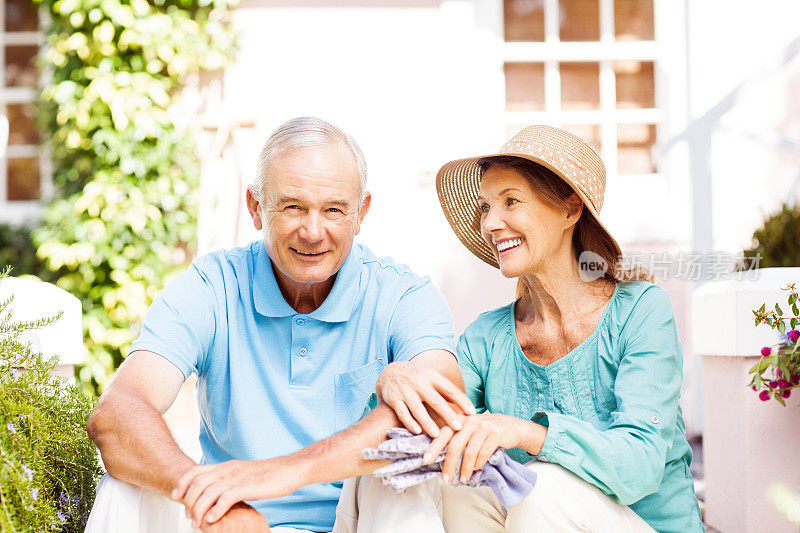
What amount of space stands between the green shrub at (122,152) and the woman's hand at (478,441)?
12.2ft

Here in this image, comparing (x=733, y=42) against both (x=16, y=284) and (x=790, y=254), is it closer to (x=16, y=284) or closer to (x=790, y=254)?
(x=790, y=254)

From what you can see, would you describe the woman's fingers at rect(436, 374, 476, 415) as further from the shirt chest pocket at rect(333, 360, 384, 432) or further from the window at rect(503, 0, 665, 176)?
the window at rect(503, 0, 665, 176)

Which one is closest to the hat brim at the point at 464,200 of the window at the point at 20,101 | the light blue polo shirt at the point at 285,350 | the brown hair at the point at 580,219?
the brown hair at the point at 580,219

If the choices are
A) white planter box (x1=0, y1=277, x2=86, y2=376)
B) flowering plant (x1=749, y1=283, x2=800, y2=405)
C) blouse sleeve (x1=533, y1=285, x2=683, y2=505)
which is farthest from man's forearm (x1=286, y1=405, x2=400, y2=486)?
flowering plant (x1=749, y1=283, x2=800, y2=405)

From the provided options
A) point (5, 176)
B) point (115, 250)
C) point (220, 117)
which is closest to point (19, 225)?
point (5, 176)

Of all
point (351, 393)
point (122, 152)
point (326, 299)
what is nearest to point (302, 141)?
point (326, 299)

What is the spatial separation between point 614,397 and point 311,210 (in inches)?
34.9

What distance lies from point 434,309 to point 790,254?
11.1 ft

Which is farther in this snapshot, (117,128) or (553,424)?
(117,128)

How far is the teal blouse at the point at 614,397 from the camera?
1.80m

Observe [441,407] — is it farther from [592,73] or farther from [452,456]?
[592,73]

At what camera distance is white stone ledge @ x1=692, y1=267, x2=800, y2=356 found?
259 cm

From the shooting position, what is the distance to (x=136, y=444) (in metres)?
1.74

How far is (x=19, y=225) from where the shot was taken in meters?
5.59
